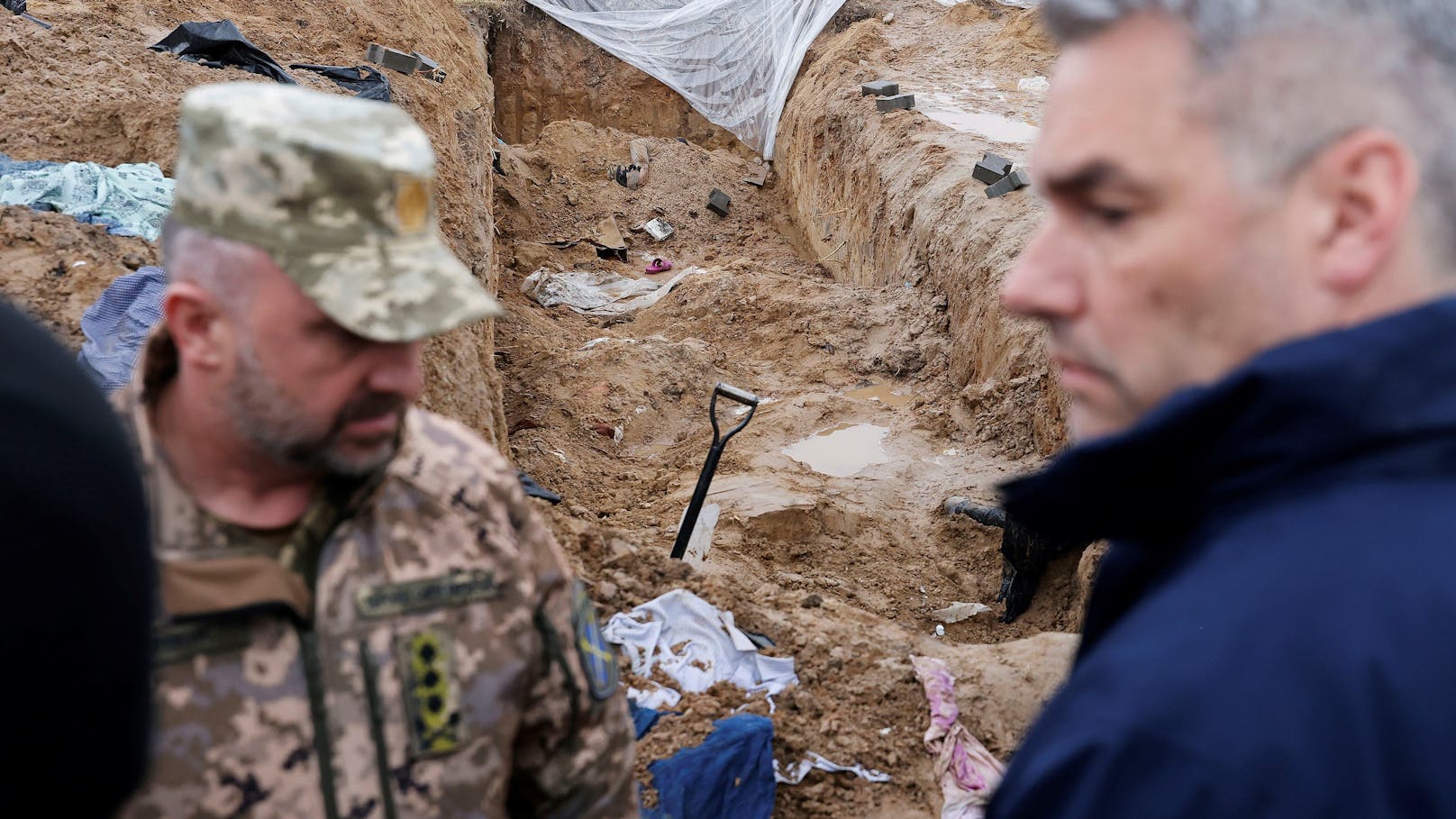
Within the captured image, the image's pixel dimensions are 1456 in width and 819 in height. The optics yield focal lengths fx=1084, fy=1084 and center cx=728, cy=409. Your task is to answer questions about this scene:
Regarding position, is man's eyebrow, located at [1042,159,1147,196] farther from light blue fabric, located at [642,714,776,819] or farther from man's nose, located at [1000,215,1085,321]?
light blue fabric, located at [642,714,776,819]

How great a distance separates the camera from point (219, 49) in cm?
748

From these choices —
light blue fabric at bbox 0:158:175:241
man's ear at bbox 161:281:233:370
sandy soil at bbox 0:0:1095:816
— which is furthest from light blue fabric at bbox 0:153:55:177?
man's ear at bbox 161:281:233:370

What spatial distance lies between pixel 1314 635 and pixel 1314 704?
2.2 inches

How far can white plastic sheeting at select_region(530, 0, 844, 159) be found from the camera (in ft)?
53.5

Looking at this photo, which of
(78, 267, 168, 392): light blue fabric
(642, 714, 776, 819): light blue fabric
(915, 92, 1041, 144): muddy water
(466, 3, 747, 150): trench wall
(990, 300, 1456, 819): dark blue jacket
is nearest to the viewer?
(990, 300, 1456, 819): dark blue jacket

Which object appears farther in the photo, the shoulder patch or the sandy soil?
the sandy soil

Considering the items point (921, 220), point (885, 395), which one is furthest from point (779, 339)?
point (921, 220)

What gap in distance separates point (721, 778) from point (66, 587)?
3.48 metres

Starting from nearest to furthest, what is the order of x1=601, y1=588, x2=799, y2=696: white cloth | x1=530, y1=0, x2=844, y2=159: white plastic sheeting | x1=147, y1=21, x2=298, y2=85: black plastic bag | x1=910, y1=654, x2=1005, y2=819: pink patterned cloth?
x1=910, y1=654, x2=1005, y2=819: pink patterned cloth
x1=601, y1=588, x2=799, y2=696: white cloth
x1=147, y1=21, x2=298, y2=85: black plastic bag
x1=530, y1=0, x2=844, y2=159: white plastic sheeting

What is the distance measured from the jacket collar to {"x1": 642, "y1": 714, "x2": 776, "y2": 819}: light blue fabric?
3.31 meters

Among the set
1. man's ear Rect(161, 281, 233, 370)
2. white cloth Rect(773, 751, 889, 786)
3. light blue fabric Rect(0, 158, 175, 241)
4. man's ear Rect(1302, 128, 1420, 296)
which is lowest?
white cloth Rect(773, 751, 889, 786)

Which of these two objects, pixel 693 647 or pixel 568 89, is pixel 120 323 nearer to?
pixel 693 647

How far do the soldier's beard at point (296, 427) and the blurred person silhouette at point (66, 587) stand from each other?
60 cm

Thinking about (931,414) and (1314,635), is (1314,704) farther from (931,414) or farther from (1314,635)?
(931,414)
